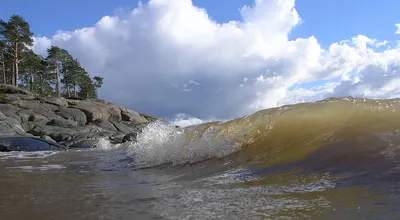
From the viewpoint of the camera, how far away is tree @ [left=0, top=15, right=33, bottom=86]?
3897 centimetres

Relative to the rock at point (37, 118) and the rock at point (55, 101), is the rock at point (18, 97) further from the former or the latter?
the rock at point (37, 118)

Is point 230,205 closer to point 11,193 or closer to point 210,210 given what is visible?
point 210,210

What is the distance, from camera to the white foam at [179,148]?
5.61m

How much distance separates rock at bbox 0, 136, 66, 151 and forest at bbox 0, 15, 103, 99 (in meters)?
27.7

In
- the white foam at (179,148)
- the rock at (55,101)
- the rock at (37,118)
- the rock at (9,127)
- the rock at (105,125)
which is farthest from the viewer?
the rock at (55,101)

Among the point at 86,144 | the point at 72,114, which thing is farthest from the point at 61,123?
the point at 86,144

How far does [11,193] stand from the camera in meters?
3.49

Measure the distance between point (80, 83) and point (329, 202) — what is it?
59020 millimetres

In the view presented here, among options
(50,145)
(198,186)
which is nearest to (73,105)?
(50,145)

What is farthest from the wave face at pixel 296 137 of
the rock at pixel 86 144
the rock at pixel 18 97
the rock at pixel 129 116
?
the rock at pixel 129 116

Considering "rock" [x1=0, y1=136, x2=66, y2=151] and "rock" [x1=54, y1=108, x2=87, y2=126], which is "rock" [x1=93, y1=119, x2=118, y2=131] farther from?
"rock" [x1=0, y1=136, x2=66, y2=151]

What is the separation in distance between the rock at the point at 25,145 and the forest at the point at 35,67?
27.7 metres

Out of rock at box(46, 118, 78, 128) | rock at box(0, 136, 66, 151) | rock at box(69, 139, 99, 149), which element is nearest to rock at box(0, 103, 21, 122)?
rock at box(46, 118, 78, 128)

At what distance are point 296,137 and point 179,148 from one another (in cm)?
214
